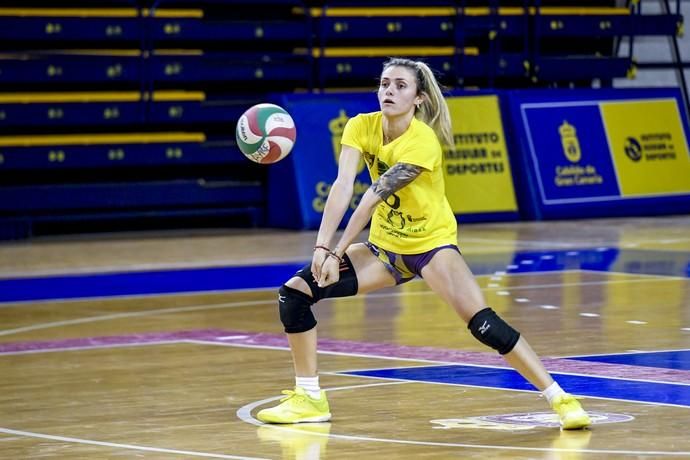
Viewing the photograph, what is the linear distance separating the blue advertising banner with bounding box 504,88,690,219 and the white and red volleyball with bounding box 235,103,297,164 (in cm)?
1526

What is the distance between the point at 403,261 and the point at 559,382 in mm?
1803

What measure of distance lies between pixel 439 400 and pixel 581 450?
5.69 feet

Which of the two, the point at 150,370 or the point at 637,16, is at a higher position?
the point at 637,16

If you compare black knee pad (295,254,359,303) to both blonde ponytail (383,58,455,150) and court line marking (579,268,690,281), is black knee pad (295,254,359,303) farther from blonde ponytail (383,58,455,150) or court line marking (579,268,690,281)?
court line marking (579,268,690,281)

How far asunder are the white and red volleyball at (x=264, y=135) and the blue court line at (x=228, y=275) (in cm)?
696

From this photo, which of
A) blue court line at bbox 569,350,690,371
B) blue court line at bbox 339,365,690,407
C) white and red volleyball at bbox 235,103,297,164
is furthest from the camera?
blue court line at bbox 569,350,690,371

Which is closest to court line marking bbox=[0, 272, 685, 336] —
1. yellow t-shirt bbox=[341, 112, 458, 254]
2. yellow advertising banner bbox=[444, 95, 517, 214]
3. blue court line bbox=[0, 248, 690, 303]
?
→ blue court line bbox=[0, 248, 690, 303]

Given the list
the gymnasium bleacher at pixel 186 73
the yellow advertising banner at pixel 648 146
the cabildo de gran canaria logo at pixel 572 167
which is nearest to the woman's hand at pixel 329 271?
the gymnasium bleacher at pixel 186 73

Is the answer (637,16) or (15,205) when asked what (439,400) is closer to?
(15,205)

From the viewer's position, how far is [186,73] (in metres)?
23.4

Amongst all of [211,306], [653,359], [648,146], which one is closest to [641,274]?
[211,306]

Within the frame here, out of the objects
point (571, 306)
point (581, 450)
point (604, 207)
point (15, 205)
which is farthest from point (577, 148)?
point (581, 450)

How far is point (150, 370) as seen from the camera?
425 inches

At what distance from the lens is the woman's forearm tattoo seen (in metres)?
8.38
